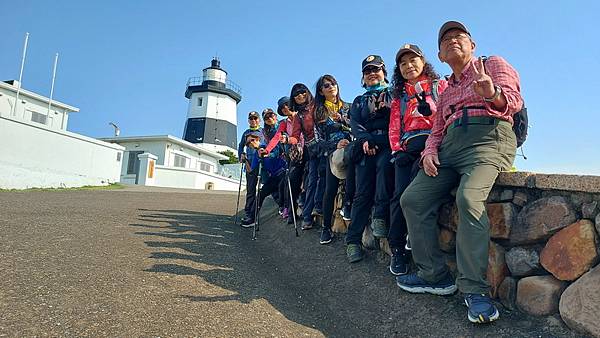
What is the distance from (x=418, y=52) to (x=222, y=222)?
5.09 m

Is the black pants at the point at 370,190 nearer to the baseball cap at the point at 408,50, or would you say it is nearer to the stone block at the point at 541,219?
the baseball cap at the point at 408,50

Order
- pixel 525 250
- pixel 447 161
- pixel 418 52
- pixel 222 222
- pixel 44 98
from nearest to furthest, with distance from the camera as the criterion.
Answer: pixel 525 250 < pixel 447 161 < pixel 418 52 < pixel 222 222 < pixel 44 98

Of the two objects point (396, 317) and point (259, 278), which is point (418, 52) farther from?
point (259, 278)

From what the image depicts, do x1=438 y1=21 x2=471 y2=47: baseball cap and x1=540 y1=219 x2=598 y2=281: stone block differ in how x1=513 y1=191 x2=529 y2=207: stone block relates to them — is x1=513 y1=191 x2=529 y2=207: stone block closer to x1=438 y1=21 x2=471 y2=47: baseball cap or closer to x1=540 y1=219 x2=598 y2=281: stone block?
x1=540 y1=219 x2=598 y2=281: stone block

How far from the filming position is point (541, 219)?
8.68ft

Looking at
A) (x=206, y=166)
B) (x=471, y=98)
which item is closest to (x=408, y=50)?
(x=471, y=98)

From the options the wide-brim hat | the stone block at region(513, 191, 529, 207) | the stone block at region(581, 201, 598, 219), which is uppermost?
the wide-brim hat

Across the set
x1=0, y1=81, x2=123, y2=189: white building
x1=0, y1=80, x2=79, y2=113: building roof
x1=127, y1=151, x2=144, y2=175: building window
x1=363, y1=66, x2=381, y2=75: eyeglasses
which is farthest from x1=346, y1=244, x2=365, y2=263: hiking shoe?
x1=0, y1=80, x2=79, y2=113: building roof

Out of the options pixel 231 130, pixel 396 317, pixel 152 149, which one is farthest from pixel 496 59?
pixel 231 130

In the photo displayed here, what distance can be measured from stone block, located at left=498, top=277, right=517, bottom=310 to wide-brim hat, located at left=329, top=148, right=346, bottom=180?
2.03 meters

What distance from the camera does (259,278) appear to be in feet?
13.5

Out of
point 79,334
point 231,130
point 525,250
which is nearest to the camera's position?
point 79,334

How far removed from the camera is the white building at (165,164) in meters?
25.3

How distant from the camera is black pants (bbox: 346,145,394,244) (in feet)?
12.4
